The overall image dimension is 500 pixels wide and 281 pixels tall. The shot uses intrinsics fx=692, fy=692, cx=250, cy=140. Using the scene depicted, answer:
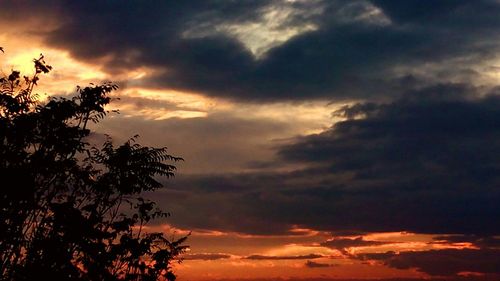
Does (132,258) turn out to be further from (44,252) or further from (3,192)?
(3,192)

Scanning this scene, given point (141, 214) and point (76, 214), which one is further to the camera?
point (141, 214)

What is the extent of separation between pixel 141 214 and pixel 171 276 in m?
4.94

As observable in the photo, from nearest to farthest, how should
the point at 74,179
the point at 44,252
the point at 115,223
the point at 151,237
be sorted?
the point at 44,252 < the point at 74,179 < the point at 115,223 < the point at 151,237

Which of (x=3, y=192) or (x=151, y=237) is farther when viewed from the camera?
(x=151, y=237)

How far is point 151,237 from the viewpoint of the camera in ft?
134

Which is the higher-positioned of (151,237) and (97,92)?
(97,92)

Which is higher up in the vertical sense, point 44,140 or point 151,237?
point 44,140

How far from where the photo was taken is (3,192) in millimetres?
29953

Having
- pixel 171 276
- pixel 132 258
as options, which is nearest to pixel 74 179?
pixel 132 258

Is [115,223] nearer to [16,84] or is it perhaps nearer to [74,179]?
[74,179]

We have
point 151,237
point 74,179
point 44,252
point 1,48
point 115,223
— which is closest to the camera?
point 1,48

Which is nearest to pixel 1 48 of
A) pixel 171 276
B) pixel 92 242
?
pixel 92 242

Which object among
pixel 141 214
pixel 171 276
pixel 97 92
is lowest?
pixel 171 276

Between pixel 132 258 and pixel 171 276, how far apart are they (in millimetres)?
3397
